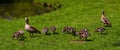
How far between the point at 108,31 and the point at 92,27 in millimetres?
2701

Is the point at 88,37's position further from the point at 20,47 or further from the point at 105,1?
the point at 105,1

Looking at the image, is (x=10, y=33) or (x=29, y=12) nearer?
(x=10, y=33)

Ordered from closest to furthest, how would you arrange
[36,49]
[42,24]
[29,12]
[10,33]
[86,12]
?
[36,49] < [10,33] < [42,24] < [86,12] < [29,12]

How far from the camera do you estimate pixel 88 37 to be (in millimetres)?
28172

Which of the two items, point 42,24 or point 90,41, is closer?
point 90,41

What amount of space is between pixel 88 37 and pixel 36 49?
5154 millimetres

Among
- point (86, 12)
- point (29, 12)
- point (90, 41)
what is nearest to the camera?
point (90, 41)

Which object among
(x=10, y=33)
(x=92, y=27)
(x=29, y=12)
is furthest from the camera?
(x=29, y=12)

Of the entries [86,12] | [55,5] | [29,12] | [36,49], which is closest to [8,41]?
[36,49]

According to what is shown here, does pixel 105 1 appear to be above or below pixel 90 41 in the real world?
above

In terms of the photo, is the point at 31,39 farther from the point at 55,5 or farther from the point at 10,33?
the point at 55,5

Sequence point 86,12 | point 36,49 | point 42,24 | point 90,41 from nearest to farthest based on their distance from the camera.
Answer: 1. point 36,49
2. point 90,41
3. point 42,24
4. point 86,12

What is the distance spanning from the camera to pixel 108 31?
30.5 meters

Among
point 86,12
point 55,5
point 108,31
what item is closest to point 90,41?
point 108,31
